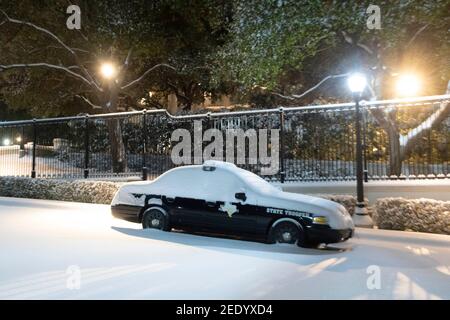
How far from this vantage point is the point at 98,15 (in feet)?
61.6

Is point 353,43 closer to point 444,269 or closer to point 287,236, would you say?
point 287,236

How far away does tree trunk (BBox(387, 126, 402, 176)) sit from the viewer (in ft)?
39.8

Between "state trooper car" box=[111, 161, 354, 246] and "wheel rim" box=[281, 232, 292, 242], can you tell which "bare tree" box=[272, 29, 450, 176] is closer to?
"state trooper car" box=[111, 161, 354, 246]

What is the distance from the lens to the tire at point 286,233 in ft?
26.8

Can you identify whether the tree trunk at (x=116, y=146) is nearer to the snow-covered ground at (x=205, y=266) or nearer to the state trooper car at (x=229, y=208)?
the snow-covered ground at (x=205, y=266)

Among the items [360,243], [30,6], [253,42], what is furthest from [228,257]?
[30,6]

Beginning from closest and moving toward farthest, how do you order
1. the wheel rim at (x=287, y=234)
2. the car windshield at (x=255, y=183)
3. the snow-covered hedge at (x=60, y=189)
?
1. the wheel rim at (x=287, y=234)
2. the car windshield at (x=255, y=183)
3. the snow-covered hedge at (x=60, y=189)

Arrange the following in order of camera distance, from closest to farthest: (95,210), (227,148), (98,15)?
(95,210), (227,148), (98,15)

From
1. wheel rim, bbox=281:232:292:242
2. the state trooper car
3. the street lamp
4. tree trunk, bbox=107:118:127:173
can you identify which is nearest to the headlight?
the state trooper car

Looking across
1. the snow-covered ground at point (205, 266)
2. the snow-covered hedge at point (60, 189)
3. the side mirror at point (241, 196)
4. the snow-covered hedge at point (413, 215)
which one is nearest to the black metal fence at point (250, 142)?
the snow-covered hedge at point (60, 189)

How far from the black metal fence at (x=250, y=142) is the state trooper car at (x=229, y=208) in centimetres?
422

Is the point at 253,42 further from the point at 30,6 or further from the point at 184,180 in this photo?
the point at 30,6

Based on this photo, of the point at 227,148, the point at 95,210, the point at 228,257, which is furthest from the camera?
the point at 227,148

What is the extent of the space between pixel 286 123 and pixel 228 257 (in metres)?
6.78
